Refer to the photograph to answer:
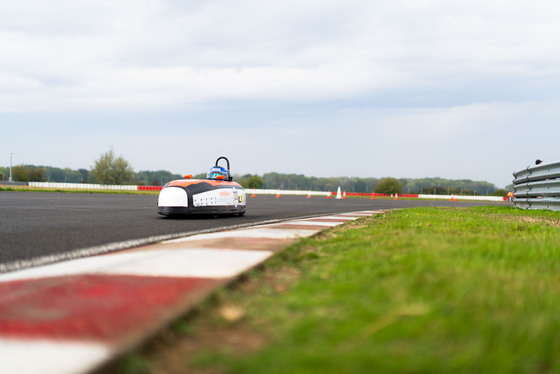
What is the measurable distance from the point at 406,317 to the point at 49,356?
1.64 m

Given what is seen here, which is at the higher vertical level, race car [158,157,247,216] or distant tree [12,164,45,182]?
distant tree [12,164,45,182]

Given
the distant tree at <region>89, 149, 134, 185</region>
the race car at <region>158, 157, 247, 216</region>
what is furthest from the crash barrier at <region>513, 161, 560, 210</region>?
the distant tree at <region>89, 149, 134, 185</region>

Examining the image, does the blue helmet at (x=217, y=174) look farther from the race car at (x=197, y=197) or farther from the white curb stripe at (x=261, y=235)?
the white curb stripe at (x=261, y=235)

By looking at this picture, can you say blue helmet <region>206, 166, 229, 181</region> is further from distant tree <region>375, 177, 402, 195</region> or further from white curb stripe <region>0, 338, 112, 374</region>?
distant tree <region>375, 177, 402, 195</region>

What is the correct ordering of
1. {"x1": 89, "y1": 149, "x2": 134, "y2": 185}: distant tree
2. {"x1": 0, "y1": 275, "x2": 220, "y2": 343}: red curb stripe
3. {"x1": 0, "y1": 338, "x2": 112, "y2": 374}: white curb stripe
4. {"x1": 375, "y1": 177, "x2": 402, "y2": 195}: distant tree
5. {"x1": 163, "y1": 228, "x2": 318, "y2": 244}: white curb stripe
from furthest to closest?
{"x1": 375, "y1": 177, "x2": 402, "y2": 195}: distant tree, {"x1": 89, "y1": 149, "x2": 134, "y2": 185}: distant tree, {"x1": 163, "y1": 228, "x2": 318, "y2": 244}: white curb stripe, {"x1": 0, "y1": 275, "x2": 220, "y2": 343}: red curb stripe, {"x1": 0, "y1": 338, "x2": 112, "y2": 374}: white curb stripe

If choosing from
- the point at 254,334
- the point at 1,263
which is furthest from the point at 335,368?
the point at 1,263

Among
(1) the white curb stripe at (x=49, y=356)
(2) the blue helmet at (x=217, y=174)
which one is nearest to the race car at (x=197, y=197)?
(2) the blue helmet at (x=217, y=174)

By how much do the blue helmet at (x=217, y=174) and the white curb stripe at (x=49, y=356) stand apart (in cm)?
964

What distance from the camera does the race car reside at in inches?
395

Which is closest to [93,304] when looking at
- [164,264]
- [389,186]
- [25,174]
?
[164,264]

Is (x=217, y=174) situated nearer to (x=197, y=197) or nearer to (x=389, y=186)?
(x=197, y=197)

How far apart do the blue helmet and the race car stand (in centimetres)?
66

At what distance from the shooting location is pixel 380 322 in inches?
Answer: 90.7

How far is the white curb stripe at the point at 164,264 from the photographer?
3.53m
